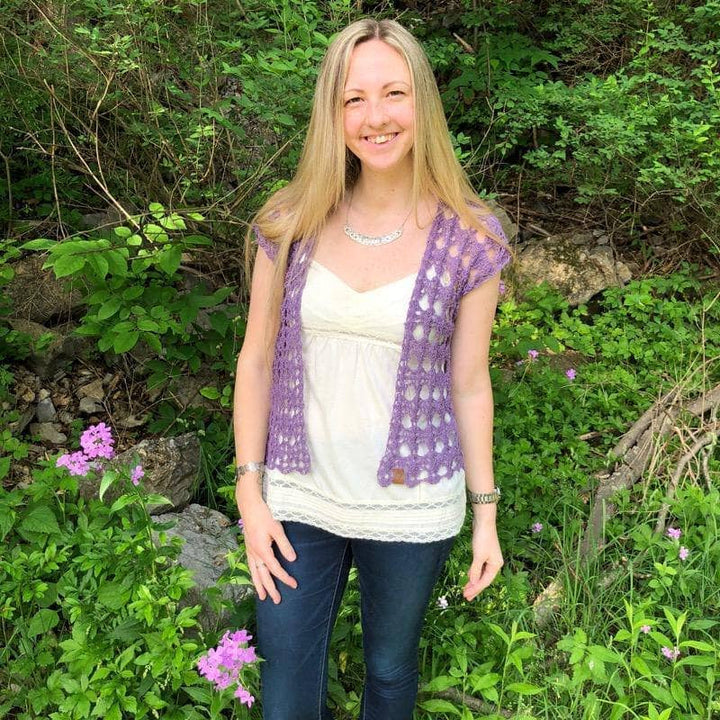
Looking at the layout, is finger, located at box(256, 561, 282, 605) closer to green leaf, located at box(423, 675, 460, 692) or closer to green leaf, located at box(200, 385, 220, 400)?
green leaf, located at box(423, 675, 460, 692)

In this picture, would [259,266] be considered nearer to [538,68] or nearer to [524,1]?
[524,1]

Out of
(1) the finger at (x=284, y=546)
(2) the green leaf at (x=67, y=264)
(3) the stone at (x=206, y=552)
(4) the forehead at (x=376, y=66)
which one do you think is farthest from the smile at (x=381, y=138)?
(3) the stone at (x=206, y=552)

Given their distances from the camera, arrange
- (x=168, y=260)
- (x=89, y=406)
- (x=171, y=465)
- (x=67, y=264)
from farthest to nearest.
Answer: (x=89, y=406) < (x=171, y=465) < (x=168, y=260) < (x=67, y=264)

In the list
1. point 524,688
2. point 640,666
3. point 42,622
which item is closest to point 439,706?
point 524,688

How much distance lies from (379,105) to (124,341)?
1.53 meters

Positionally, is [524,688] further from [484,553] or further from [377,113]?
[377,113]

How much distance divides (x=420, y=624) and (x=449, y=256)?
95 centimetres

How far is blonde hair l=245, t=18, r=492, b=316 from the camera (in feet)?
5.49

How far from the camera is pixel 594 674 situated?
221 cm

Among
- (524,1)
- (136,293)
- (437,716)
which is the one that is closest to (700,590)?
(437,716)

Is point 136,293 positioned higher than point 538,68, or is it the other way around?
point 538,68

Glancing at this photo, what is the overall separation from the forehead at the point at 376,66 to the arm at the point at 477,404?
1.71 ft

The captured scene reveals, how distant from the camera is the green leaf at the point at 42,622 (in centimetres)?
235

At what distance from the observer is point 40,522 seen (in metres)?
2.48
